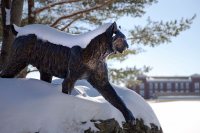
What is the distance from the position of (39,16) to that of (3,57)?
2295 mm

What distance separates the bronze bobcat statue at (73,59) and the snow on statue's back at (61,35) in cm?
3

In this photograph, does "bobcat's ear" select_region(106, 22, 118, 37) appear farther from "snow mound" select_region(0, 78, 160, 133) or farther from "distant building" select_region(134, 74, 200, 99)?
"distant building" select_region(134, 74, 200, 99)

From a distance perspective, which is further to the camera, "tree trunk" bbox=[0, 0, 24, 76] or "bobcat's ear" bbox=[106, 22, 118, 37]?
"tree trunk" bbox=[0, 0, 24, 76]

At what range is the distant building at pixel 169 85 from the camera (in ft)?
174

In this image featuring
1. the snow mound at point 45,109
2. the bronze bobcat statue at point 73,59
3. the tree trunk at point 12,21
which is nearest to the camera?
the snow mound at point 45,109

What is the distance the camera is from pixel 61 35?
3742mm

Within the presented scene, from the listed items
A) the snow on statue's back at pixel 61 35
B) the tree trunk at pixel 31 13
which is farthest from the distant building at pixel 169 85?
the snow on statue's back at pixel 61 35

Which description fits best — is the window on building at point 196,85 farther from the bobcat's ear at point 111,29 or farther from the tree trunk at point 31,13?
the bobcat's ear at point 111,29

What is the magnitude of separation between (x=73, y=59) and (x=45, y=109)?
1.63 ft

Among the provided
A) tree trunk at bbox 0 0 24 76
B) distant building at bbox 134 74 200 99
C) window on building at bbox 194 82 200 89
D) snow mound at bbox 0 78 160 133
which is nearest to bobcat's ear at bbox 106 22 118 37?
snow mound at bbox 0 78 160 133

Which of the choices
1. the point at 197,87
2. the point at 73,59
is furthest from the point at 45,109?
the point at 197,87

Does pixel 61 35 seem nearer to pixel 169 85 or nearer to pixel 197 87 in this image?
pixel 169 85

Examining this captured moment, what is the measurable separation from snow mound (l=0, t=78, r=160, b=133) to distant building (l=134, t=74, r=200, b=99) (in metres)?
49.2

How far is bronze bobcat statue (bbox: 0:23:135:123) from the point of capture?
339 centimetres
